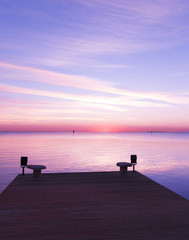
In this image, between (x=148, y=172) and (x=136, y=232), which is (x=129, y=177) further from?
(x=148, y=172)

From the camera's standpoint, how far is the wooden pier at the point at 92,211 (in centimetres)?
474

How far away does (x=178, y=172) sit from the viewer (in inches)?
851

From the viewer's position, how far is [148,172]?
2111 cm

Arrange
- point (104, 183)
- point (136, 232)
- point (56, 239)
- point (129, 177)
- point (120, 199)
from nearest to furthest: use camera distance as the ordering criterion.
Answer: point (56, 239) < point (136, 232) < point (120, 199) < point (104, 183) < point (129, 177)

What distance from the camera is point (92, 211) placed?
19.8ft

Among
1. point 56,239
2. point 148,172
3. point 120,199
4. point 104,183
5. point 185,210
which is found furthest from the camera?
point 148,172

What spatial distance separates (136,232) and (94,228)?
0.95 m

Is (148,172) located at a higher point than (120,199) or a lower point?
lower

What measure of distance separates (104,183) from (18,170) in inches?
574

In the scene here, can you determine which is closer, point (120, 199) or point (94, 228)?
point (94, 228)

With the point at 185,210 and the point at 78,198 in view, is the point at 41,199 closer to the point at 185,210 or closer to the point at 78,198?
the point at 78,198

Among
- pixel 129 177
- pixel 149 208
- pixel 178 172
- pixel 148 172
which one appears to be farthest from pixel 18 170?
pixel 149 208

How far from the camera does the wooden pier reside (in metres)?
4.74

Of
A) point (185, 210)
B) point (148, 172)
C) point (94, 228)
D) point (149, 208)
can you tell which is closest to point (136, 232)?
point (94, 228)
